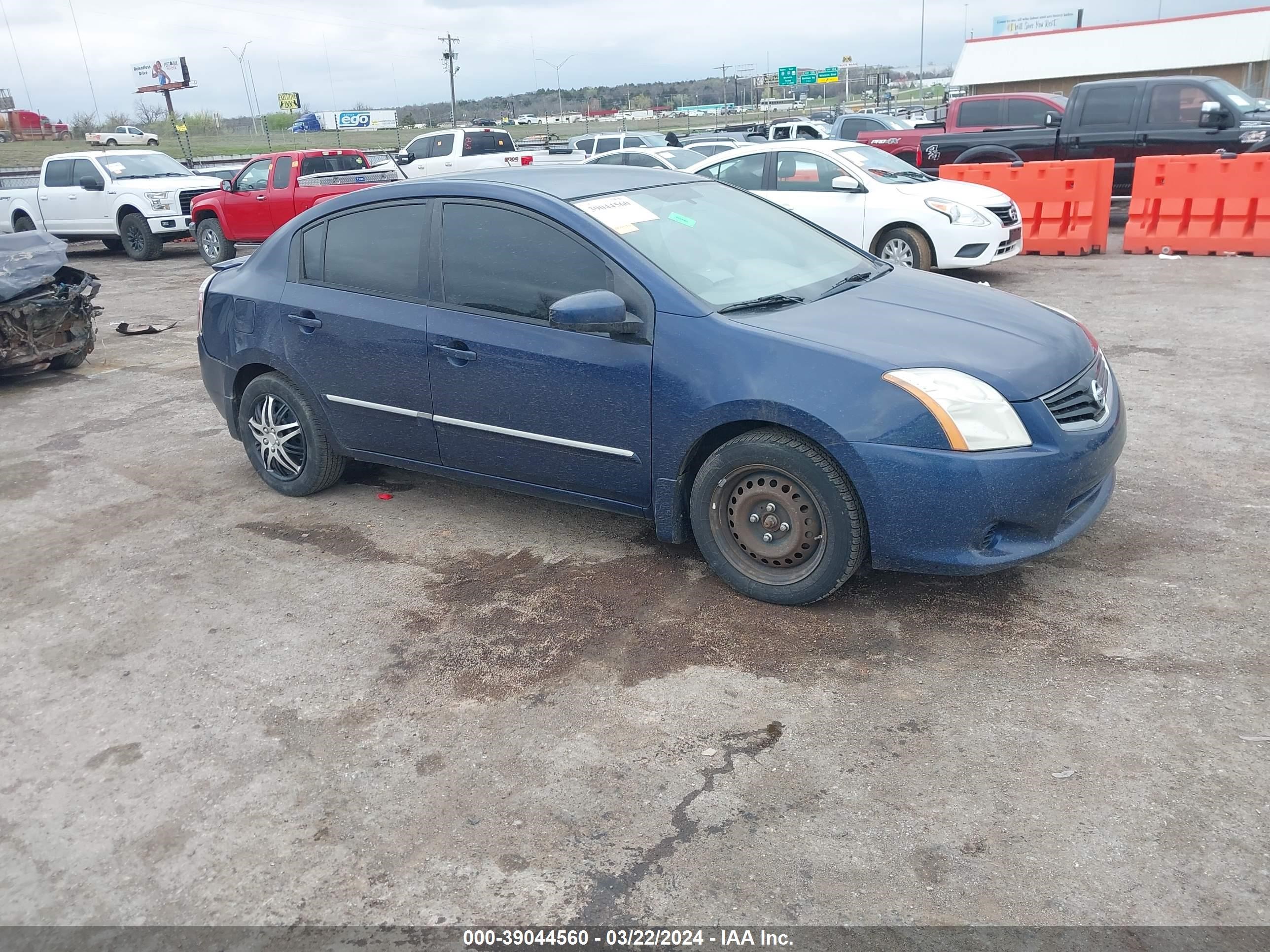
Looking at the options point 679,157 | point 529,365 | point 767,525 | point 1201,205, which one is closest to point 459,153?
point 679,157

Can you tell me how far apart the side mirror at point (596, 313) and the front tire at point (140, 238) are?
52.9 ft

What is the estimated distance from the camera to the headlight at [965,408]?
3.66 m

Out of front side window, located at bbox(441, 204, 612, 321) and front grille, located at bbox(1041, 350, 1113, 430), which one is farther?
front side window, located at bbox(441, 204, 612, 321)

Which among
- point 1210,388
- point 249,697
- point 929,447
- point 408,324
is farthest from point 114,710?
point 1210,388

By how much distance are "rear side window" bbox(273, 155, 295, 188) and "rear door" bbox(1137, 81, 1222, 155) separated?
12.5 meters

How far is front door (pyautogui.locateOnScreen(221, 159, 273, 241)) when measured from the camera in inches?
614

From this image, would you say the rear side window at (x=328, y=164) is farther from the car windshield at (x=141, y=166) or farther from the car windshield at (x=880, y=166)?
the car windshield at (x=880, y=166)

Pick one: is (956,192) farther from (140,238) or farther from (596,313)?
(140,238)

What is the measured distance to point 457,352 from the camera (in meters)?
4.64

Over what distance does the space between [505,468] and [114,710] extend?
1.86m

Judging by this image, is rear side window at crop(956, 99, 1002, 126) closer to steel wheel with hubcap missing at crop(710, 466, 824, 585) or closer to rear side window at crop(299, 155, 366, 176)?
rear side window at crop(299, 155, 366, 176)

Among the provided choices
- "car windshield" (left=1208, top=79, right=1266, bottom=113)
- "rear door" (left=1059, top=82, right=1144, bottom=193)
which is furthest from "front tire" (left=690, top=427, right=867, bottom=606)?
"car windshield" (left=1208, top=79, right=1266, bottom=113)

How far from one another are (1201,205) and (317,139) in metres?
57.3

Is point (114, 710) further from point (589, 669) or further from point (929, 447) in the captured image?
point (929, 447)
